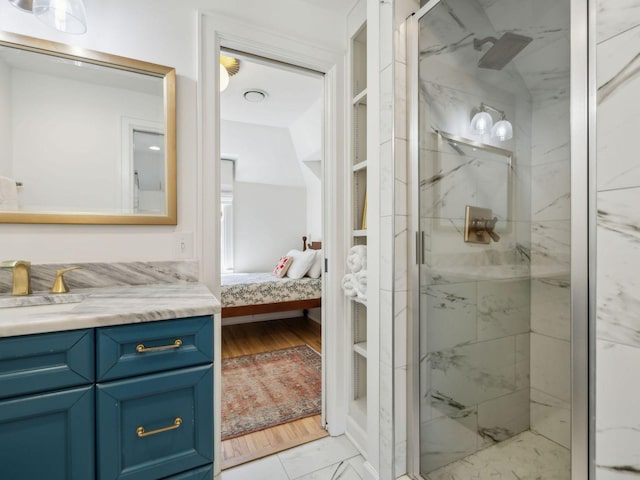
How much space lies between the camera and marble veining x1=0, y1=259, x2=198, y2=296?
4.09 feet

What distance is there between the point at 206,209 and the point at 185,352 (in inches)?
30.0

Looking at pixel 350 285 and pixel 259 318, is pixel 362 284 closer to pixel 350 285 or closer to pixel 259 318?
pixel 350 285

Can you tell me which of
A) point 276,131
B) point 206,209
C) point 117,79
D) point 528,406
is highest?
point 276,131

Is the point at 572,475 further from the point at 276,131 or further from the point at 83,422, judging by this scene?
the point at 276,131

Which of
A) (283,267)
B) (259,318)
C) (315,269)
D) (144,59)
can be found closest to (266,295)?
(283,267)

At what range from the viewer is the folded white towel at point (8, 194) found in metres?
1.21

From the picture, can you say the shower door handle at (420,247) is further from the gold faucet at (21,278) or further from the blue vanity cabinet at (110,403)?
the gold faucet at (21,278)

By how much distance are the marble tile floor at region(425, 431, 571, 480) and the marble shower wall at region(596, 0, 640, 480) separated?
1.79 ft

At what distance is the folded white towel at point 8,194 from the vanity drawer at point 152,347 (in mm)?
832

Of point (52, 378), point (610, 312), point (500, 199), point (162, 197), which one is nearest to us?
point (610, 312)

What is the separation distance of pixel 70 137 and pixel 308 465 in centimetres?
193

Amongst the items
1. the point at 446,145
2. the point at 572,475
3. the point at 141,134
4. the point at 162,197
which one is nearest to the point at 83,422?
the point at 162,197

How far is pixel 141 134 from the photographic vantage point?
4.68 ft

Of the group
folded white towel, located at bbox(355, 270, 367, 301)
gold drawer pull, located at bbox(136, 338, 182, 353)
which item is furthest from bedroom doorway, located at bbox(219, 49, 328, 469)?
gold drawer pull, located at bbox(136, 338, 182, 353)
